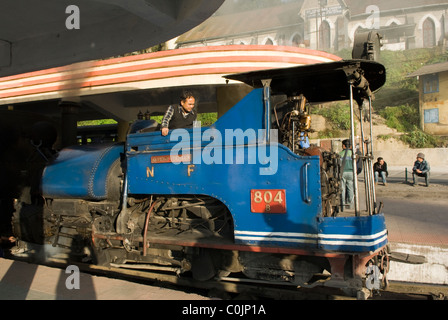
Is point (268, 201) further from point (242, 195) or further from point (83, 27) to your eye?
point (83, 27)

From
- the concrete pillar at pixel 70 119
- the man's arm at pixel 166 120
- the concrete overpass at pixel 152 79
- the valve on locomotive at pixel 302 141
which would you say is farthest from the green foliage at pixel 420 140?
the man's arm at pixel 166 120

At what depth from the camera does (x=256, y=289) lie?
4570 millimetres

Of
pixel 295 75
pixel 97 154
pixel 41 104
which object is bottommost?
pixel 97 154

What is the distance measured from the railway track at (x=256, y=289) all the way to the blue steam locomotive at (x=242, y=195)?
0.20 metres

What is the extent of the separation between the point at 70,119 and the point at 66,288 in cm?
1002

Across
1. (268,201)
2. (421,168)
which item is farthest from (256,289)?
(421,168)

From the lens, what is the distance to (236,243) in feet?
14.0

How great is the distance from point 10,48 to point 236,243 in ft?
Result: 16.7

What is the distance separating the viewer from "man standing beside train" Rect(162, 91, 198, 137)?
5051mm

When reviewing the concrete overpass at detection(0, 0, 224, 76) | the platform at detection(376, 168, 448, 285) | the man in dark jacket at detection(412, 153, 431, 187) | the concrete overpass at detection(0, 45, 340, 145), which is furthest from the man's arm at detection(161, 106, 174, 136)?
the man in dark jacket at detection(412, 153, 431, 187)

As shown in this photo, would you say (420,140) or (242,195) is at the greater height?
(420,140)

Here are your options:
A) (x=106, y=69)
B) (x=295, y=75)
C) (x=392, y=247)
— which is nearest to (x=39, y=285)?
(x=295, y=75)

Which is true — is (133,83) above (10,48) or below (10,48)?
above
